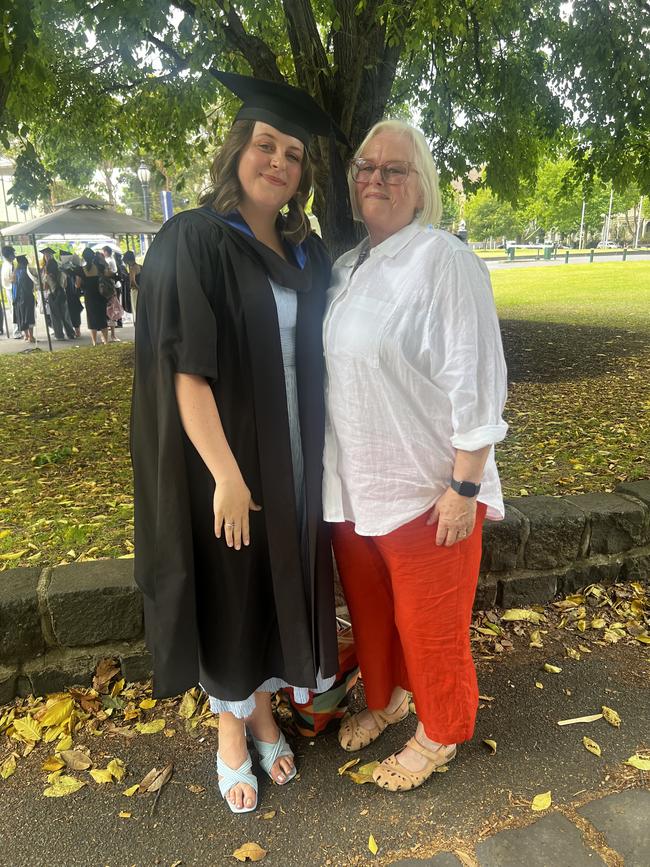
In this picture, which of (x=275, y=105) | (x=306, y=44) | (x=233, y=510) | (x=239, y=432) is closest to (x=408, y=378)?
(x=239, y=432)

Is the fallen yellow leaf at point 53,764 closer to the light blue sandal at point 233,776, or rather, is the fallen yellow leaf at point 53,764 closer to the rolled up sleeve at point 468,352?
the light blue sandal at point 233,776

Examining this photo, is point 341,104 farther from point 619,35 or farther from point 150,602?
point 150,602

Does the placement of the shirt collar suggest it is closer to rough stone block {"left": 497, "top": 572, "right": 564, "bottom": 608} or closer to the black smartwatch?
the black smartwatch

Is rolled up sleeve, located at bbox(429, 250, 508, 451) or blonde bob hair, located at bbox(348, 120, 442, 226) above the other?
blonde bob hair, located at bbox(348, 120, 442, 226)

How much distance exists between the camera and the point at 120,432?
5.58 metres

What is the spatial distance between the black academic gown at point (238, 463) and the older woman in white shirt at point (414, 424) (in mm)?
118

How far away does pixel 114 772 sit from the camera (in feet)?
6.97

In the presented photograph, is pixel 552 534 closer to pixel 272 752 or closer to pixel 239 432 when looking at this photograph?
pixel 272 752

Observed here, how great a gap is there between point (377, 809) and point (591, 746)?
780 mm

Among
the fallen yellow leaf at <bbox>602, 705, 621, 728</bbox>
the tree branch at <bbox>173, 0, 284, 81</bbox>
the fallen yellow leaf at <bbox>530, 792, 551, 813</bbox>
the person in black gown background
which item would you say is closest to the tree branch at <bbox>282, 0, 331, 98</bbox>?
the tree branch at <bbox>173, 0, 284, 81</bbox>

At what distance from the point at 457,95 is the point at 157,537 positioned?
8137 millimetres

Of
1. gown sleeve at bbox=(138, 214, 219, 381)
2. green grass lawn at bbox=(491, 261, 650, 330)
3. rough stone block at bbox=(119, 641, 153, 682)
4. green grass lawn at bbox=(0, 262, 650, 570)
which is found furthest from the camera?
green grass lawn at bbox=(491, 261, 650, 330)

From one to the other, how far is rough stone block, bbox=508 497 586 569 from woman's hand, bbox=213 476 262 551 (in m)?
1.62

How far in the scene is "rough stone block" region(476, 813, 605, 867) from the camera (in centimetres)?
176
